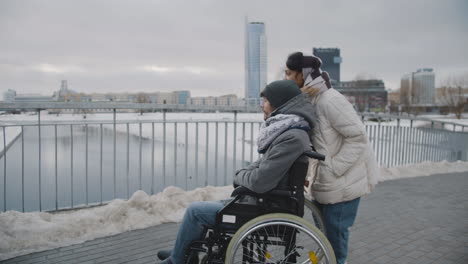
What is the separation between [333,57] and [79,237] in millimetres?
83323

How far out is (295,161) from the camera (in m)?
2.03

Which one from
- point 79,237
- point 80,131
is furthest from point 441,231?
point 80,131

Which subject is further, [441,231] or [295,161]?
[441,231]

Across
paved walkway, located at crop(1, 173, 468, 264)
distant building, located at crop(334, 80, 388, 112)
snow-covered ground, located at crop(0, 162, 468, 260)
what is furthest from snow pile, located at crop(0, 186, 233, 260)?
distant building, located at crop(334, 80, 388, 112)

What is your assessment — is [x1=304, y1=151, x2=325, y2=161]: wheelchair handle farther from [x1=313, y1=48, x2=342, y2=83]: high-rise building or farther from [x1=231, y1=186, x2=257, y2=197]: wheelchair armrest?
[x1=313, y1=48, x2=342, y2=83]: high-rise building

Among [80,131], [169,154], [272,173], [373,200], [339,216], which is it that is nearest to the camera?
[272,173]

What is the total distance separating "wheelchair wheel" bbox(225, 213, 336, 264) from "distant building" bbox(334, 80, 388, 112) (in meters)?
61.9

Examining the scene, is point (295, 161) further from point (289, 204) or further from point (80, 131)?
point (80, 131)

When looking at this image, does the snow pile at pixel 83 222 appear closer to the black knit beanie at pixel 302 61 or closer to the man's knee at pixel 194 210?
the man's knee at pixel 194 210

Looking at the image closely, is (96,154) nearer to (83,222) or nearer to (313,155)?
(83,222)

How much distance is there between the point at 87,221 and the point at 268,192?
2.46 m

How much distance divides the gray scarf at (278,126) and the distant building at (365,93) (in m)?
61.8

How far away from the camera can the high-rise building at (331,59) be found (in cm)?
7881

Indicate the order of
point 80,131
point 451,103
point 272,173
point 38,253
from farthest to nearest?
1. point 451,103
2. point 80,131
3. point 38,253
4. point 272,173
